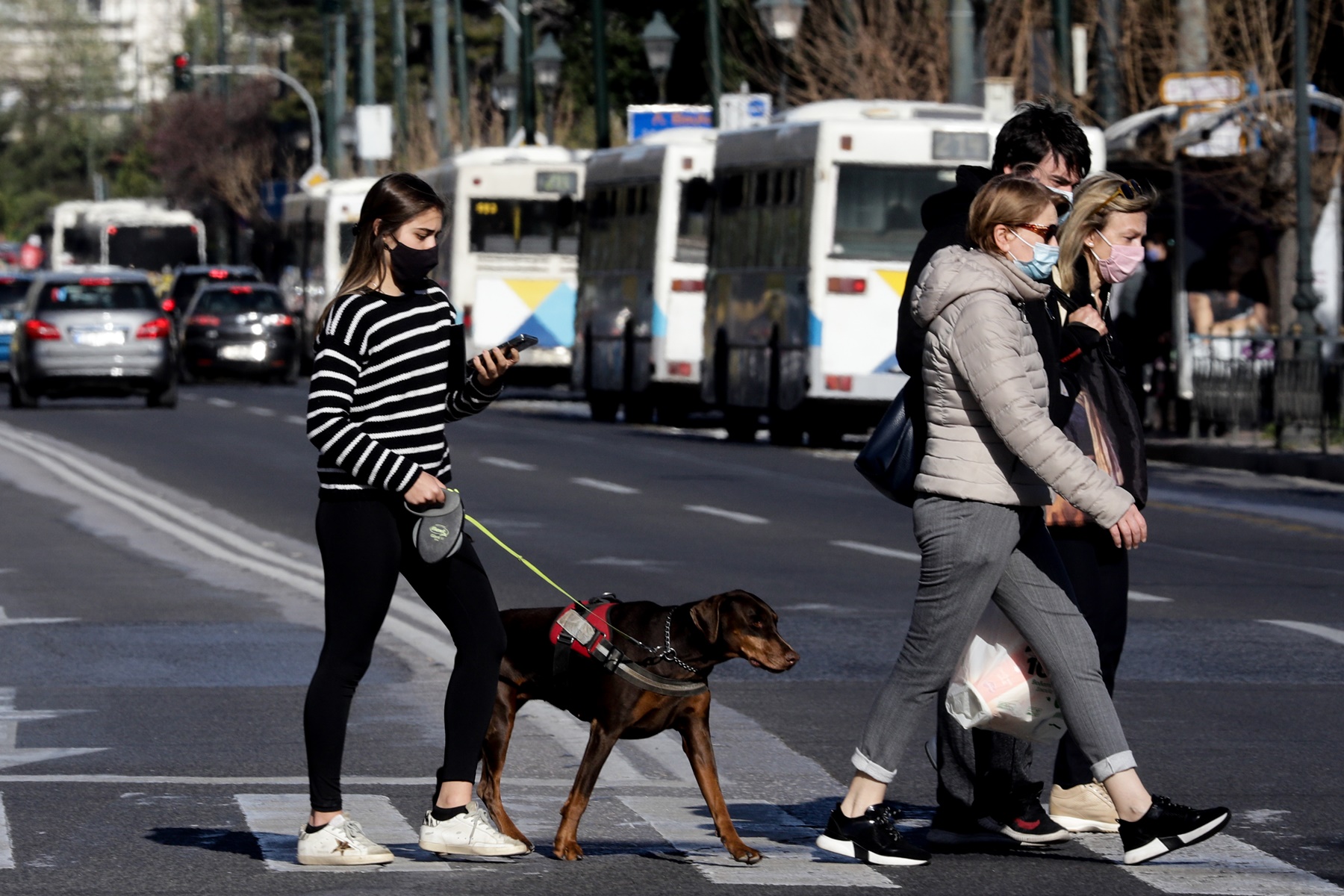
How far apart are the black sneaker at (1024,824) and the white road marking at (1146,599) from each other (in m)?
6.47

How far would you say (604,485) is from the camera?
→ 22.0m

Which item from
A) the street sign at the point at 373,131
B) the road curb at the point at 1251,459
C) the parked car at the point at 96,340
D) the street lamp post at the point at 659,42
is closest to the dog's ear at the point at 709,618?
the road curb at the point at 1251,459

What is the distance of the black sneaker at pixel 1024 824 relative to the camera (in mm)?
7246

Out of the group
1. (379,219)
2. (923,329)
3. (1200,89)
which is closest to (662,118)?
(1200,89)

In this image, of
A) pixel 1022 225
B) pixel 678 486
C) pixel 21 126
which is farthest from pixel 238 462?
pixel 21 126

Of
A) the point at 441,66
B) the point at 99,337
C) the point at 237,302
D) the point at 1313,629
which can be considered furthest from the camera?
the point at 441,66

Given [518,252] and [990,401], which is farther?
[518,252]

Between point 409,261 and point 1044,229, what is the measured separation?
4.92 ft

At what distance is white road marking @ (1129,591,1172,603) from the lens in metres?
13.6

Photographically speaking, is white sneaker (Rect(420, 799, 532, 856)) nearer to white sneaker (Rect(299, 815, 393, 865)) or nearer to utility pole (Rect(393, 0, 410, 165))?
white sneaker (Rect(299, 815, 393, 865))

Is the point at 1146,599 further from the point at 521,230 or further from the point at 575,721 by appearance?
the point at 521,230

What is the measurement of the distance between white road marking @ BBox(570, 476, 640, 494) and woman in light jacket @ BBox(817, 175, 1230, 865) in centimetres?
1422

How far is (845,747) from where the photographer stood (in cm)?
909

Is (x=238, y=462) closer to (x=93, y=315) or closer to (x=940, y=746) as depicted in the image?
(x=93, y=315)
